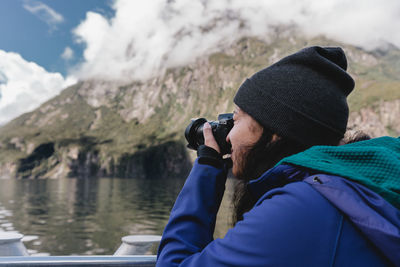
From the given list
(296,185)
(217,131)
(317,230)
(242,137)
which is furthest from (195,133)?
(317,230)

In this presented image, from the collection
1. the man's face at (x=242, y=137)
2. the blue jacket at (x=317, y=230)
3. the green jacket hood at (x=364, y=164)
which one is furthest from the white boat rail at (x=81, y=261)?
the green jacket hood at (x=364, y=164)

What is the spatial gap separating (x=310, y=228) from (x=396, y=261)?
22 centimetres

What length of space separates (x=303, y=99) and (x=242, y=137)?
0.89 feet

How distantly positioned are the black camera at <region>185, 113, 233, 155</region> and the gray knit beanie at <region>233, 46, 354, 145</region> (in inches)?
8.5

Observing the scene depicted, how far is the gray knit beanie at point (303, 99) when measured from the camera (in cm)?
121

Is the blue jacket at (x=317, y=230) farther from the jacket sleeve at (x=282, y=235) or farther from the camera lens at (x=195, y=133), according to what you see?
the camera lens at (x=195, y=133)

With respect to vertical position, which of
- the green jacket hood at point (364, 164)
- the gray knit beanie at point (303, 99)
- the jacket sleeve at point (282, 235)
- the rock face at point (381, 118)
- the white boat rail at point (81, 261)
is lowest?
the white boat rail at point (81, 261)

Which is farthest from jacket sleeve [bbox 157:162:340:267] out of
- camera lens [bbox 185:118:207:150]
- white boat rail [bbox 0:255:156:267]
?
white boat rail [bbox 0:255:156:267]

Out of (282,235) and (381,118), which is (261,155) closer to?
(282,235)

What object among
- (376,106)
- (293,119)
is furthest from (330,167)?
(376,106)

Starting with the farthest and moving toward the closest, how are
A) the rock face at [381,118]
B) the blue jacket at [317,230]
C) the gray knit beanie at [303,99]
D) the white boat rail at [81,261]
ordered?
1. the rock face at [381,118]
2. the white boat rail at [81,261]
3. the gray knit beanie at [303,99]
4. the blue jacket at [317,230]

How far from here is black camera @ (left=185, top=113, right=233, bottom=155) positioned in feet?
4.79

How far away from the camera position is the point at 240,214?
57.7 inches

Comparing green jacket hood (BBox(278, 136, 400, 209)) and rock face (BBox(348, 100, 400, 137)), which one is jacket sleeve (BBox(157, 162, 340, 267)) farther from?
rock face (BBox(348, 100, 400, 137))
